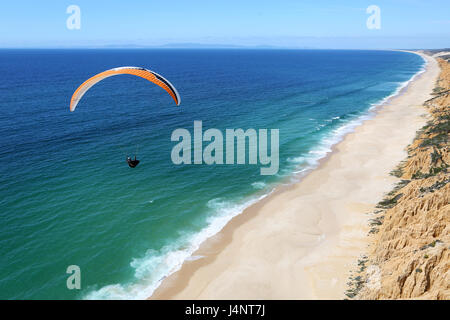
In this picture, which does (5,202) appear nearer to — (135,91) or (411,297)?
(411,297)

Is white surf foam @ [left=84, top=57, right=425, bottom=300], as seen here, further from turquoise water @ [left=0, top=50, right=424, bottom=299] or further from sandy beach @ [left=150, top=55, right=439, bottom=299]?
sandy beach @ [left=150, top=55, right=439, bottom=299]

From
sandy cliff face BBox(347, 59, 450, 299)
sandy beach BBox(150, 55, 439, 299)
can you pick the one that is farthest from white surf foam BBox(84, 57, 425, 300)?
sandy cliff face BBox(347, 59, 450, 299)

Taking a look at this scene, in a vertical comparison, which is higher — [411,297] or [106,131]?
[106,131]

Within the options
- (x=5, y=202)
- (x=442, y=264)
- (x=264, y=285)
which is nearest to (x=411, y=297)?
(x=442, y=264)

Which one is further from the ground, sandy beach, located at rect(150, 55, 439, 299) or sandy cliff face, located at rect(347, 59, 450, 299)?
sandy cliff face, located at rect(347, 59, 450, 299)

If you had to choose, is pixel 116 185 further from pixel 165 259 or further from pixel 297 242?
pixel 297 242

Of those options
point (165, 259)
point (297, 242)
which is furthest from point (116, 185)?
point (297, 242)

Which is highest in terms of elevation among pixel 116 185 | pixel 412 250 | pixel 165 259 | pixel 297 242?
pixel 412 250

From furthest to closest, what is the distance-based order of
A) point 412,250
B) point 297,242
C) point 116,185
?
point 116,185 < point 297,242 < point 412,250
